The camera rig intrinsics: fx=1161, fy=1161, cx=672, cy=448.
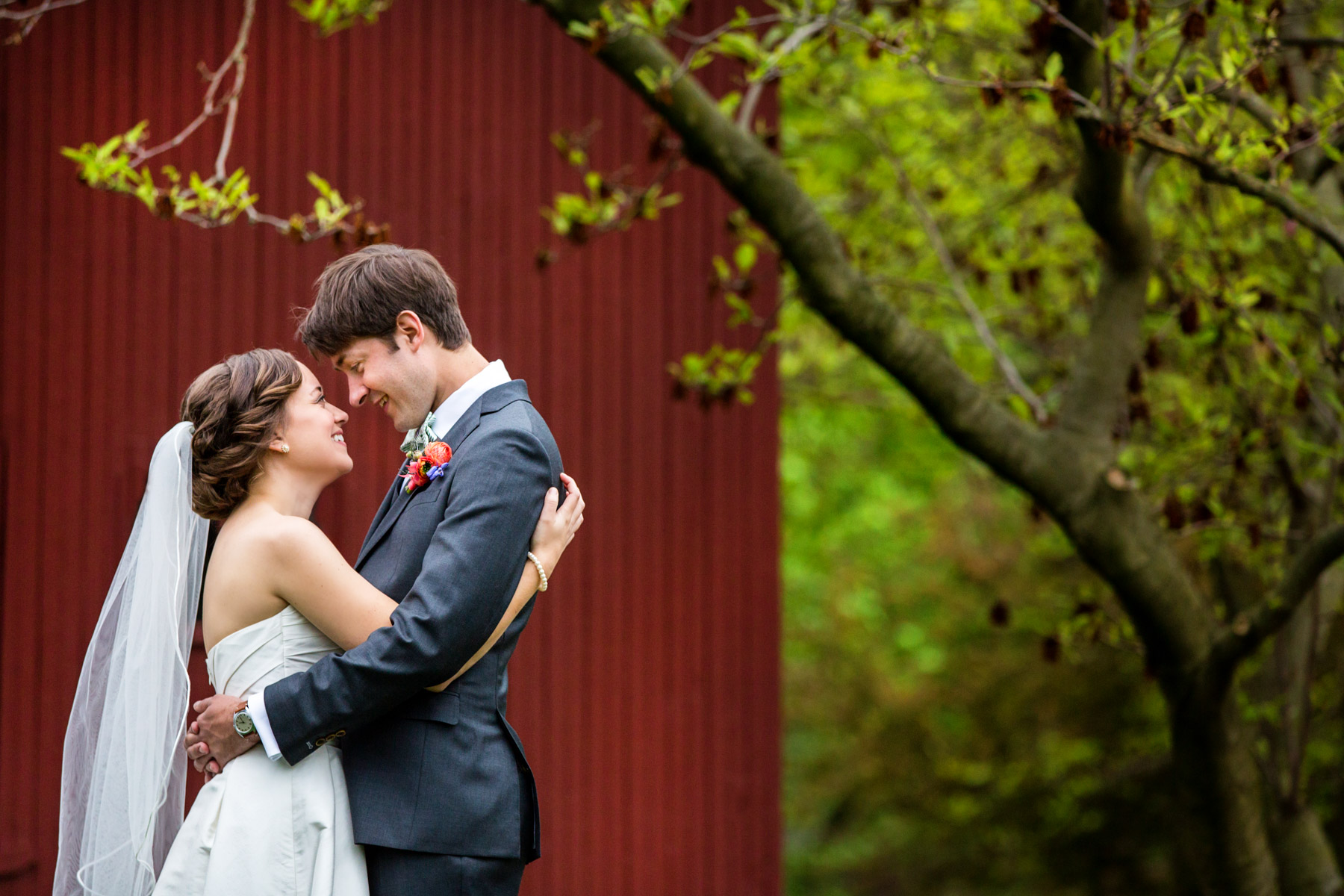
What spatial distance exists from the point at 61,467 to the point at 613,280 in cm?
216

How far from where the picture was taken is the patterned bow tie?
2.31 m

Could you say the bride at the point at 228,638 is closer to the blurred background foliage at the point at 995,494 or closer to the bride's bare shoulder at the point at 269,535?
the bride's bare shoulder at the point at 269,535

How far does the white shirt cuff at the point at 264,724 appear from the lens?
81.9 inches

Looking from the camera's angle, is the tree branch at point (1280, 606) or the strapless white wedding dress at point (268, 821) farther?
the tree branch at point (1280, 606)

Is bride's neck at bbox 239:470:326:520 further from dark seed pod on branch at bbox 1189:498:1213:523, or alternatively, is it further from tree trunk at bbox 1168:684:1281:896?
dark seed pod on branch at bbox 1189:498:1213:523

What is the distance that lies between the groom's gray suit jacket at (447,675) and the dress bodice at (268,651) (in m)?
0.15

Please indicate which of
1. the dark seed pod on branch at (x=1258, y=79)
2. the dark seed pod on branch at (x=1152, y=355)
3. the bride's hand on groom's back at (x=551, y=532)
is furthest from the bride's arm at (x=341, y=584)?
the dark seed pod on branch at (x=1152, y=355)

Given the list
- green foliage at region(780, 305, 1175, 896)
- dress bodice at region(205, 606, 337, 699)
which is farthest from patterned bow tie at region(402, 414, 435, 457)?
green foliage at region(780, 305, 1175, 896)

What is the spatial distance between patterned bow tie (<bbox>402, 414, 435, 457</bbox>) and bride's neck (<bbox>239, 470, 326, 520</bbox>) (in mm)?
221

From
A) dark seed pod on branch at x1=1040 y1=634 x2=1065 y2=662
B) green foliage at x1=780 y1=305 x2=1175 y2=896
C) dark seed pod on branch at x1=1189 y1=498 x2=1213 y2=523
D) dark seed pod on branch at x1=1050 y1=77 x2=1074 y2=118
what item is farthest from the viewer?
green foliage at x1=780 y1=305 x2=1175 y2=896

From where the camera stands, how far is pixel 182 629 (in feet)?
8.01

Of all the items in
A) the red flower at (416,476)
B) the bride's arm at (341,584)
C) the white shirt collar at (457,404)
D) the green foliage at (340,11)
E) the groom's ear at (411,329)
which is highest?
the green foliage at (340,11)

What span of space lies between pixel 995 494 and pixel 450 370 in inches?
302

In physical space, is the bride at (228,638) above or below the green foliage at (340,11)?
below
